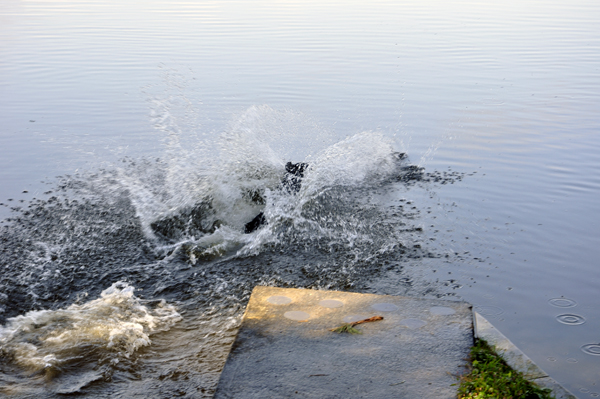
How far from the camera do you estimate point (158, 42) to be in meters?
20.9

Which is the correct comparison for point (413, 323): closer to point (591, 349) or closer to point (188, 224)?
point (591, 349)

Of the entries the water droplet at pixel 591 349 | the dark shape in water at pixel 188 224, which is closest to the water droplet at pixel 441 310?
the water droplet at pixel 591 349

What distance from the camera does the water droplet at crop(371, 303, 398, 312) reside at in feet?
14.8

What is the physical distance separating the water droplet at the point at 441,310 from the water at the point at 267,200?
3.00ft

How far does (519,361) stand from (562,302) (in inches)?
74.8

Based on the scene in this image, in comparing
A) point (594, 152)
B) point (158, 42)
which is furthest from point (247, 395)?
point (158, 42)

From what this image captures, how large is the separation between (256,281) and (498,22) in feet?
84.2

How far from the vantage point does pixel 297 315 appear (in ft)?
14.6

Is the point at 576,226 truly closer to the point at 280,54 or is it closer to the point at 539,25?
the point at 280,54

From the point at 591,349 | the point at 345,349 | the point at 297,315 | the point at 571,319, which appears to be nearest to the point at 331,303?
the point at 297,315

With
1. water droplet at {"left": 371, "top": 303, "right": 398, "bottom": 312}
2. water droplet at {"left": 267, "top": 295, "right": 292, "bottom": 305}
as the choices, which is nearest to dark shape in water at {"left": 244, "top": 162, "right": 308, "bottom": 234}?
water droplet at {"left": 267, "top": 295, "right": 292, "bottom": 305}

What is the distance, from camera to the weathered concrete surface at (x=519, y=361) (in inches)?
144

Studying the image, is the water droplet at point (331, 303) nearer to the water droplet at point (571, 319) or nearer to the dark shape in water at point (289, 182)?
the water droplet at point (571, 319)

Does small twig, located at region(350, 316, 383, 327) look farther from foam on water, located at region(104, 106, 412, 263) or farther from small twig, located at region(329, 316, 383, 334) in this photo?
foam on water, located at region(104, 106, 412, 263)
